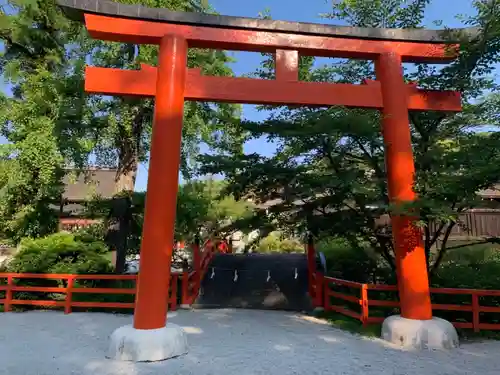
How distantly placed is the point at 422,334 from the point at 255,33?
5.23m

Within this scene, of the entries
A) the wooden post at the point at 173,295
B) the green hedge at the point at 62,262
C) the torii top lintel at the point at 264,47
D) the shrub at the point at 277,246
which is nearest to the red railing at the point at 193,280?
the wooden post at the point at 173,295

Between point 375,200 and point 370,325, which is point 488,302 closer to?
point 370,325

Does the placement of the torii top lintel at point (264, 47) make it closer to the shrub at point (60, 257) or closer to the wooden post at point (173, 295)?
the wooden post at point (173, 295)

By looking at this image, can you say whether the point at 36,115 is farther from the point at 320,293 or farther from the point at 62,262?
the point at 320,293

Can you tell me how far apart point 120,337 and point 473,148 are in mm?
6311

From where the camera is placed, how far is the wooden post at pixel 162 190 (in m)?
5.29

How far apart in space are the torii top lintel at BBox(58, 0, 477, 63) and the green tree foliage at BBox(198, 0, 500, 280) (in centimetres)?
68

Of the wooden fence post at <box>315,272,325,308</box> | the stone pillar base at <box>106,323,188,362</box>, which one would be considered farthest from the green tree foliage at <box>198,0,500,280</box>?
the stone pillar base at <box>106,323,188,362</box>

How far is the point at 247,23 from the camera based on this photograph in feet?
20.3

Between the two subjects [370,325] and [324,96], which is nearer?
[324,96]

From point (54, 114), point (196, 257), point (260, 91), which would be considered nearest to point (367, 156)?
point (260, 91)

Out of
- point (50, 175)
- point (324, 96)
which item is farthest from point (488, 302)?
point (50, 175)

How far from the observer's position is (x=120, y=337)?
5.08 meters

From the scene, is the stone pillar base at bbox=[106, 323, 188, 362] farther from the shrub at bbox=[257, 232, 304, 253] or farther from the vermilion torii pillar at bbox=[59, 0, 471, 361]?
the shrub at bbox=[257, 232, 304, 253]
